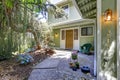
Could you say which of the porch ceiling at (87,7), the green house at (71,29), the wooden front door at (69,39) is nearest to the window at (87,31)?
the green house at (71,29)

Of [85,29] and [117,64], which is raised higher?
[85,29]

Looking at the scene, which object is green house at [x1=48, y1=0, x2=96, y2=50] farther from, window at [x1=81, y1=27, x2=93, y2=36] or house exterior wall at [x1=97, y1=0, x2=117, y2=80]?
house exterior wall at [x1=97, y1=0, x2=117, y2=80]

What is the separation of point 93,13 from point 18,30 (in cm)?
344

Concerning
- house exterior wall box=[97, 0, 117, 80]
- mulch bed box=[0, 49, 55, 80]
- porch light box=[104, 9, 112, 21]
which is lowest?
mulch bed box=[0, 49, 55, 80]

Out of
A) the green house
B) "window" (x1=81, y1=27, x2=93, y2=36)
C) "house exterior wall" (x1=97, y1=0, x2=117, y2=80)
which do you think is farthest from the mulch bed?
"window" (x1=81, y1=27, x2=93, y2=36)

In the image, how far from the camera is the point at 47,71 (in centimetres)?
755

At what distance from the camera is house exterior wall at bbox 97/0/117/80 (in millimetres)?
4246

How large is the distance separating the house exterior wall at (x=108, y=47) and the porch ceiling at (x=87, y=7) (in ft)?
3.75

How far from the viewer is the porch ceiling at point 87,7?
18.3 ft

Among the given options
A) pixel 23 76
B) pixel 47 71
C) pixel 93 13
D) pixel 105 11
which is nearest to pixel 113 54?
pixel 105 11

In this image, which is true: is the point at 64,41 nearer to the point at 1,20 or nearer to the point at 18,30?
the point at 18,30

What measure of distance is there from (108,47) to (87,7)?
2.25m

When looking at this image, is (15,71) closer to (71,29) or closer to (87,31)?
(87,31)

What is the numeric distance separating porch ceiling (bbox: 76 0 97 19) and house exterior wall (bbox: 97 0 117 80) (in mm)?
1143
